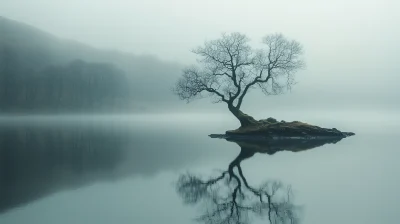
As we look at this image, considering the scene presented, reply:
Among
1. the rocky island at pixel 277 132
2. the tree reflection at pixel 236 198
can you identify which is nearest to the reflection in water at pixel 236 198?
the tree reflection at pixel 236 198

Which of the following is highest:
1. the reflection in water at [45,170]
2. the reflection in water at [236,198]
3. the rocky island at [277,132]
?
the rocky island at [277,132]

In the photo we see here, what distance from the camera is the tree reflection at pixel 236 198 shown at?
14.9 metres

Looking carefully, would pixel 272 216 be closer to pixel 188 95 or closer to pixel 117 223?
pixel 117 223

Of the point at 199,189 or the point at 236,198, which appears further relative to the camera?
the point at 199,189

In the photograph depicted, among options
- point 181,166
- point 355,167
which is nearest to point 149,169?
point 181,166

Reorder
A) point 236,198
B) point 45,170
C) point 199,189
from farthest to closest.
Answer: point 45,170
point 199,189
point 236,198

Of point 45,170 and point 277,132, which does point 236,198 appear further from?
point 277,132

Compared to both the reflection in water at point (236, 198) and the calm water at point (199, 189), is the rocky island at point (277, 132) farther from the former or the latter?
the reflection in water at point (236, 198)

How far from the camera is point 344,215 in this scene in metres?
14.7

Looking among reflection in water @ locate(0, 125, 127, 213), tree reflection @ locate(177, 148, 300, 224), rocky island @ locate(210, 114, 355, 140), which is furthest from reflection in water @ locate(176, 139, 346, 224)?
rocky island @ locate(210, 114, 355, 140)

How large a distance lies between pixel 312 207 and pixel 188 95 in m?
44.0

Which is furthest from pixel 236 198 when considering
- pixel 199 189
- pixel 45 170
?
pixel 45 170

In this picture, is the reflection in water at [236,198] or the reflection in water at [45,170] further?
the reflection in water at [45,170]

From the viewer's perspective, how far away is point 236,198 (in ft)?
57.9
